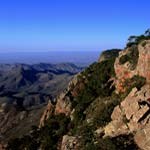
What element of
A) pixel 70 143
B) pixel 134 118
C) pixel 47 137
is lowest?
pixel 47 137

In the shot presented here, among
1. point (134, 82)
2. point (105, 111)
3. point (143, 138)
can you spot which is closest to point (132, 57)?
point (134, 82)

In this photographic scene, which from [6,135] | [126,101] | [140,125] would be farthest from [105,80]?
[6,135]

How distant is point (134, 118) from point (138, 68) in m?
13.9

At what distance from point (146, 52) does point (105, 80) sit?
14.5m

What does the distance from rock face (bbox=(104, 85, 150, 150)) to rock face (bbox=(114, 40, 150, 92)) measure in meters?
5.95

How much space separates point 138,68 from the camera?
165 ft

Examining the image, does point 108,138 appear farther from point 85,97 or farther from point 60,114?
point 60,114

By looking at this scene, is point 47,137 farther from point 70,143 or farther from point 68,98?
point 70,143

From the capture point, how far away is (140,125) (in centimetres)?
3612

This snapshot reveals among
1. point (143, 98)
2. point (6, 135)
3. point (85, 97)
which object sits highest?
point (143, 98)

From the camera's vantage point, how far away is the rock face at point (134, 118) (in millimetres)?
34034

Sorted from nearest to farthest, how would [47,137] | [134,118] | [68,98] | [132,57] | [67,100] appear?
[134,118]
[132,57]
[47,137]
[67,100]
[68,98]

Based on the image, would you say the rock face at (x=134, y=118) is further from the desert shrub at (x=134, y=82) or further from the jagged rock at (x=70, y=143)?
the desert shrub at (x=134, y=82)

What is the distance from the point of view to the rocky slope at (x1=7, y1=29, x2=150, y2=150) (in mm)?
35656
